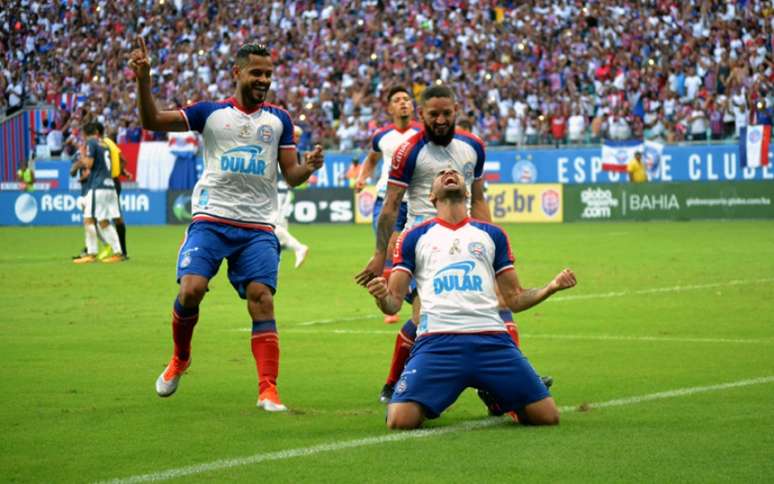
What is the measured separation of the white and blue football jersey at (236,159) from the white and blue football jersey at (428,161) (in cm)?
83

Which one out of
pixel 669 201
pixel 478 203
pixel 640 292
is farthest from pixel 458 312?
pixel 669 201

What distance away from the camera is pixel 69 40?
51281 mm

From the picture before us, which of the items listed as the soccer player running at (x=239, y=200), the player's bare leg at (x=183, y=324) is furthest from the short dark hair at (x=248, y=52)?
the player's bare leg at (x=183, y=324)

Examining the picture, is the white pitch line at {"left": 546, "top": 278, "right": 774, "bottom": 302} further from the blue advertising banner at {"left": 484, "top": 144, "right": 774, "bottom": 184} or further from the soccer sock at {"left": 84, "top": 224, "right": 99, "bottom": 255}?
the blue advertising banner at {"left": 484, "top": 144, "right": 774, "bottom": 184}

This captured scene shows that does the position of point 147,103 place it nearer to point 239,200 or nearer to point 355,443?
point 239,200

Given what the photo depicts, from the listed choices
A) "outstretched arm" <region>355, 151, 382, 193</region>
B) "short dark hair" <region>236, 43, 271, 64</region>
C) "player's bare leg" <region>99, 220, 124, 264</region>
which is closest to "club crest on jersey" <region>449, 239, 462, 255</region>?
"short dark hair" <region>236, 43, 271, 64</region>

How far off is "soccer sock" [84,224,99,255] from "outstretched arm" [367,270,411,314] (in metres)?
17.2

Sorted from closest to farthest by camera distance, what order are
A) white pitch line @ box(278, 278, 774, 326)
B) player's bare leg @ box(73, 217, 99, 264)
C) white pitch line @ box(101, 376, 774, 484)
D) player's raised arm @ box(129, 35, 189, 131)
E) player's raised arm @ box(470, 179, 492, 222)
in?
1. white pitch line @ box(101, 376, 774, 484)
2. player's raised arm @ box(129, 35, 189, 131)
3. player's raised arm @ box(470, 179, 492, 222)
4. white pitch line @ box(278, 278, 774, 326)
5. player's bare leg @ box(73, 217, 99, 264)

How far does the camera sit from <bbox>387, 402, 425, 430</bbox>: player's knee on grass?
7758 mm

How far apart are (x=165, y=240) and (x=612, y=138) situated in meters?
13.2

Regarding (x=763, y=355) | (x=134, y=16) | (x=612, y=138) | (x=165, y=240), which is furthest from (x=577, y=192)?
(x=763, y=355)

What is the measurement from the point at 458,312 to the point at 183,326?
2259 mm

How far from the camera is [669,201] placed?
36125mm

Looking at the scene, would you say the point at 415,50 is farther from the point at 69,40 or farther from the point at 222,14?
the point at 69,40
